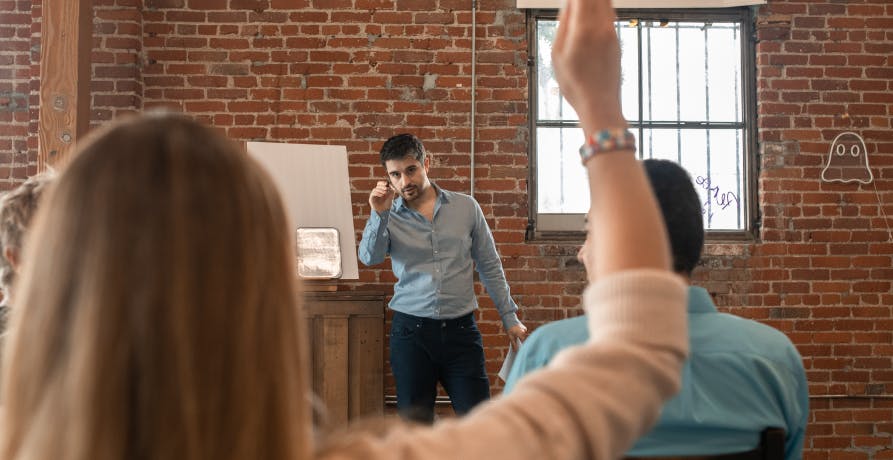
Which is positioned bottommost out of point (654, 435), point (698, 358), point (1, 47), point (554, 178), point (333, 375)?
point (333, 375)

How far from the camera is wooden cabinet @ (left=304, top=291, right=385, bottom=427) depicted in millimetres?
3744

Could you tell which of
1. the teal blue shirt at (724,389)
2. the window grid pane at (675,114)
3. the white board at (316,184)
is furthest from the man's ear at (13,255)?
the window grid pane at (675,114)

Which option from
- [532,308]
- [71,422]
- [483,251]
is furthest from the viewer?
[532,308]

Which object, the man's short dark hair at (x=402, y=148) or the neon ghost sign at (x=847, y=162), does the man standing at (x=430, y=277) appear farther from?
the neon ghost sign at (x=847, y=162)

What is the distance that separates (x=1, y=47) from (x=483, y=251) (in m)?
2.88

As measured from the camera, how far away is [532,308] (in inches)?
167

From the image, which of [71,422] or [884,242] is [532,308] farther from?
[71,422]

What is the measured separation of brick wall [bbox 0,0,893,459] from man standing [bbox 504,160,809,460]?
2.84 meters

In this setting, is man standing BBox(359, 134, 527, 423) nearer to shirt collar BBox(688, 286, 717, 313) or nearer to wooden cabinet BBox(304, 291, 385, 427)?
wooden cabinet BBox(304, 291, 385, 427)

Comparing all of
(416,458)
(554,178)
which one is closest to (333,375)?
(554,178)

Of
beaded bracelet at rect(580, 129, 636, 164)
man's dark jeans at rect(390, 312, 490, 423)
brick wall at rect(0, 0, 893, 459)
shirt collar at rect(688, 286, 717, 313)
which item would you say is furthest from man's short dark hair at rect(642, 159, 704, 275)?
brick wall at rect(0, 0, 893, 459)

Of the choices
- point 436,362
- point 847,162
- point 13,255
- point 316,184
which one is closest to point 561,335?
point 13,255

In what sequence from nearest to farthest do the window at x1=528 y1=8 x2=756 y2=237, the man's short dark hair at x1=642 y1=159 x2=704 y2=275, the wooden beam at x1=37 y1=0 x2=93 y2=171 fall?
the man's short dark hair at x1=642 y1=159 x2=704 y2=275 < the wooden beam at x1=37 y1=0 x2=93 y2=171 < the window at x1=528 y1=8 x2=756 y2=237

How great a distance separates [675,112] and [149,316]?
14.0 ft
